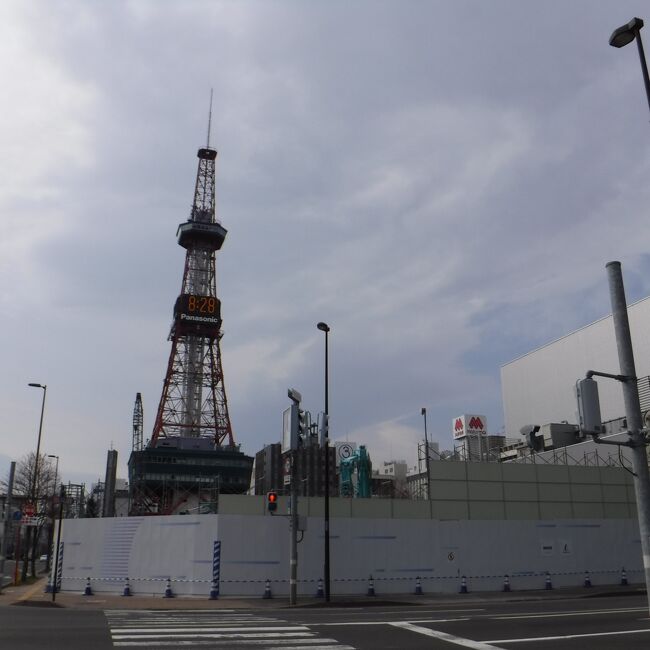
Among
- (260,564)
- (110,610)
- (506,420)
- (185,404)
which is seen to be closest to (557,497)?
(260,564)

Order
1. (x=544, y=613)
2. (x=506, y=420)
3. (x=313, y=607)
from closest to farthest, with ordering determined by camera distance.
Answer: (x=544, y=613)
(x=313, y=607)
(x=506, y=420)

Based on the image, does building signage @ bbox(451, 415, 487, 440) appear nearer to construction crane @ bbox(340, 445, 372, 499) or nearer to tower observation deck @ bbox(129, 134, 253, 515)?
construction crane @ bbox(340, 445, 372, 499)

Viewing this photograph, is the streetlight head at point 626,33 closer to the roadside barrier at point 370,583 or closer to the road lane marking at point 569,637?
the road lane marking at point 569,637

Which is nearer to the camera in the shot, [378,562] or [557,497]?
[378,562]

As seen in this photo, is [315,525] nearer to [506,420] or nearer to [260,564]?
[260,564]

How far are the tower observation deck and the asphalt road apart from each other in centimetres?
8911

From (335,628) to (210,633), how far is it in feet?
11.1

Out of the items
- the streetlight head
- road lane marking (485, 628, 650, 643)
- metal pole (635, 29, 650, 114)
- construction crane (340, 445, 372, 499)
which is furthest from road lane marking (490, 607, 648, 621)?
construction crane (340, 445, 372, 499)

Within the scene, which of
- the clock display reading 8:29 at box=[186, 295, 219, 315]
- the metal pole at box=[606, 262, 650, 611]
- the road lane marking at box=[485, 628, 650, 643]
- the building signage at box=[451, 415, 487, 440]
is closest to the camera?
the metal pole at box=[606, 262, 650, 611]

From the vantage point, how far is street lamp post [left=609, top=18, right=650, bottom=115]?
518 inches

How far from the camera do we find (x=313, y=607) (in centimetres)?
2647

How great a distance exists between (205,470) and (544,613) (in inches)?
3974

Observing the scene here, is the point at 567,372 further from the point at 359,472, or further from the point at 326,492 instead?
the point at 326,492

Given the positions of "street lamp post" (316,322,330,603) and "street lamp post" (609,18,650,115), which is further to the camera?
"street lamp post" (316,322,330,603)
